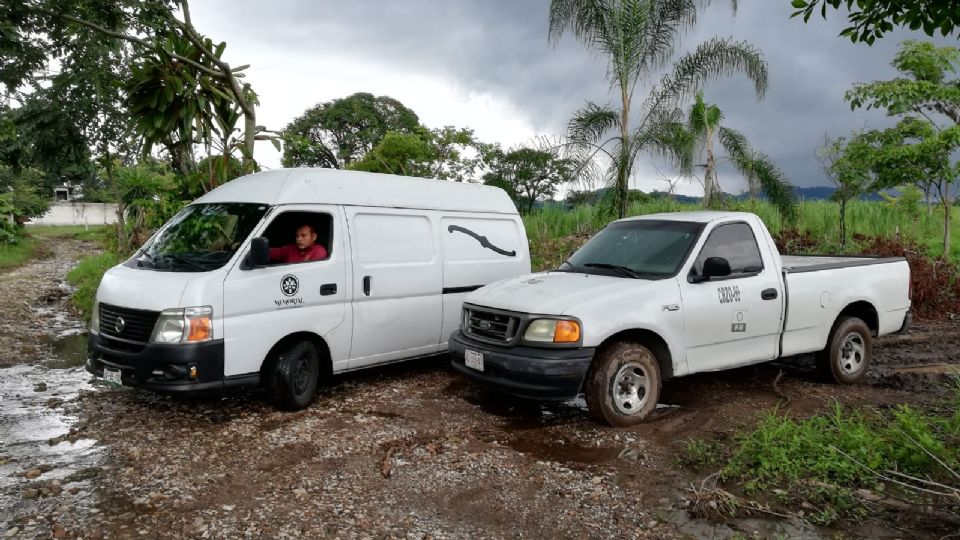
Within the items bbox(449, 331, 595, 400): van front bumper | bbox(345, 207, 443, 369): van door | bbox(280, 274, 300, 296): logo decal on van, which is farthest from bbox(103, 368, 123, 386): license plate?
bbox(449, 331, 595, 400): van front bumper

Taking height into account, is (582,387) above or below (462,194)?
below

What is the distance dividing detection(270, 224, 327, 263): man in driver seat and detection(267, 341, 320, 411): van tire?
82 cm

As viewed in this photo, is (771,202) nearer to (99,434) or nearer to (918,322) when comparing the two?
(918,322)

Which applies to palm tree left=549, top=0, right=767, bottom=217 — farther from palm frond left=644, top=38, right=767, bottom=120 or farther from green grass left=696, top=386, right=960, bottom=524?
green grass left=696, top=386, right=960, bottom=524

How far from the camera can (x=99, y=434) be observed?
5680 mm

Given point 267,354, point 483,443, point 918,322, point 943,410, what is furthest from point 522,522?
point 918,322

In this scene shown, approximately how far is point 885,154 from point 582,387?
37.8 feet

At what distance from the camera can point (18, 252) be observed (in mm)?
24047

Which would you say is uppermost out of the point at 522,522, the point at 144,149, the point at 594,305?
the point at 144,149

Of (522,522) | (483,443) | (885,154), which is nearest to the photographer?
(522,522)

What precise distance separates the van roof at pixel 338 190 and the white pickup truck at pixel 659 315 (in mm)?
1608

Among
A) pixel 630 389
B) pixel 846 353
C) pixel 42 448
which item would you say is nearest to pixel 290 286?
pixel 42 448

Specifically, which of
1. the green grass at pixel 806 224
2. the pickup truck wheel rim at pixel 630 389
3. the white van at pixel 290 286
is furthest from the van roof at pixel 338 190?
the green grass at pixel 806 224

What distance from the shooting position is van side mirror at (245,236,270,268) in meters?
5.84
